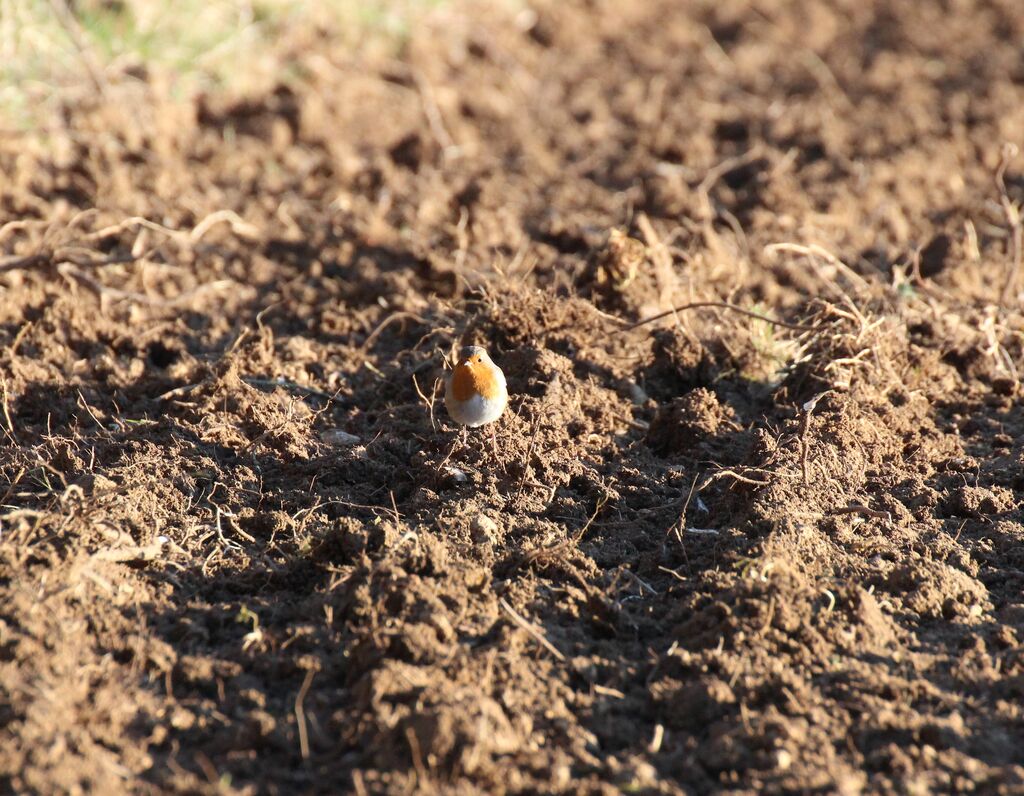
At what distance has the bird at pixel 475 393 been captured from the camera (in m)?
3.47

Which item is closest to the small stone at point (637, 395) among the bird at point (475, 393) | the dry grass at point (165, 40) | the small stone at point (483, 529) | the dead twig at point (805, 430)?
the dead twig at point (805, 430)

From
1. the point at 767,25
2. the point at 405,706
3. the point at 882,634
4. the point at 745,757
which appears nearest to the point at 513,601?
the point at 405,706

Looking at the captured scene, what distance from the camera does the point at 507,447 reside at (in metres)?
3.62

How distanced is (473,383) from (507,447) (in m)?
0.27

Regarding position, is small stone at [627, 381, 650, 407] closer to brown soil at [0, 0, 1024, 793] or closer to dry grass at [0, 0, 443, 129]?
brown soil at [0, 0, 1024, 793]

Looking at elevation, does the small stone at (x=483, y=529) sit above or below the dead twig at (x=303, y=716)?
below

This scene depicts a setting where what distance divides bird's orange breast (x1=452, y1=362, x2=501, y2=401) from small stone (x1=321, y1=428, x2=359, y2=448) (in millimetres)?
477

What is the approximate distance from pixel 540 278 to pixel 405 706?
2500mm

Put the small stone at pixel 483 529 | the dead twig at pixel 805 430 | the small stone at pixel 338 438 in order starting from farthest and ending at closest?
the small stone at pixel 338 438
the dead twig at pixel 805 430
the small stone at pixel 483 529

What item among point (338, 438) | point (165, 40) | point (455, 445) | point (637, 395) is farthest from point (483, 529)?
point (165, 40)

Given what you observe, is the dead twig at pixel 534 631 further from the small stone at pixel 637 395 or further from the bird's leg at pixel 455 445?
the small stone at pixel 637 395

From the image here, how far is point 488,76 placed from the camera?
6.87 metres

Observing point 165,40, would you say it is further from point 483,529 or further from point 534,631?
point 534,631

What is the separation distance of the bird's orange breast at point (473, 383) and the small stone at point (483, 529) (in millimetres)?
398
